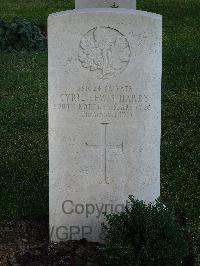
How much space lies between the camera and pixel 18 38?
12.1 meters

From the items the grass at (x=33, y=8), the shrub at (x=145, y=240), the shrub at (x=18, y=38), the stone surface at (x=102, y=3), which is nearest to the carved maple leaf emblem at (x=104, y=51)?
the shrub at (x=145, y=240)

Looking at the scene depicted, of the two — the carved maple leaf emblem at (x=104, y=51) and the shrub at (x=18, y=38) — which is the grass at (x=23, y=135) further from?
the carved maple leaf emblem at (x=104, y=51)

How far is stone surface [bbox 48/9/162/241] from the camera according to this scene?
15.6ft

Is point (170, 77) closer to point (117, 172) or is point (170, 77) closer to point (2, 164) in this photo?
point (2, 164)

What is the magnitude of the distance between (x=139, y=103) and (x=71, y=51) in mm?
629

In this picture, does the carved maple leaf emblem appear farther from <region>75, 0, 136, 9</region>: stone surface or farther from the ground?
<region>75, 0, 136, 9</region>: stone surface

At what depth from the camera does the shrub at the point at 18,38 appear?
12.0m

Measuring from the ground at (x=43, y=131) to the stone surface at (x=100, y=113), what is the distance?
2.38ft

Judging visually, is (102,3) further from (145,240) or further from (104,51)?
(145,240)

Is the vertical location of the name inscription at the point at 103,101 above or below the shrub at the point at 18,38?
below

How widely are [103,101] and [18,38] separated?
7557mm

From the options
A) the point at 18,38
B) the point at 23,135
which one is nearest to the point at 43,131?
the point at 23,135

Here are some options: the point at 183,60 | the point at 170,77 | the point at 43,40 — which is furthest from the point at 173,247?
the point at 43,40

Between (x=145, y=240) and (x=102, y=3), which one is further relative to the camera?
(x=102, y=3)
